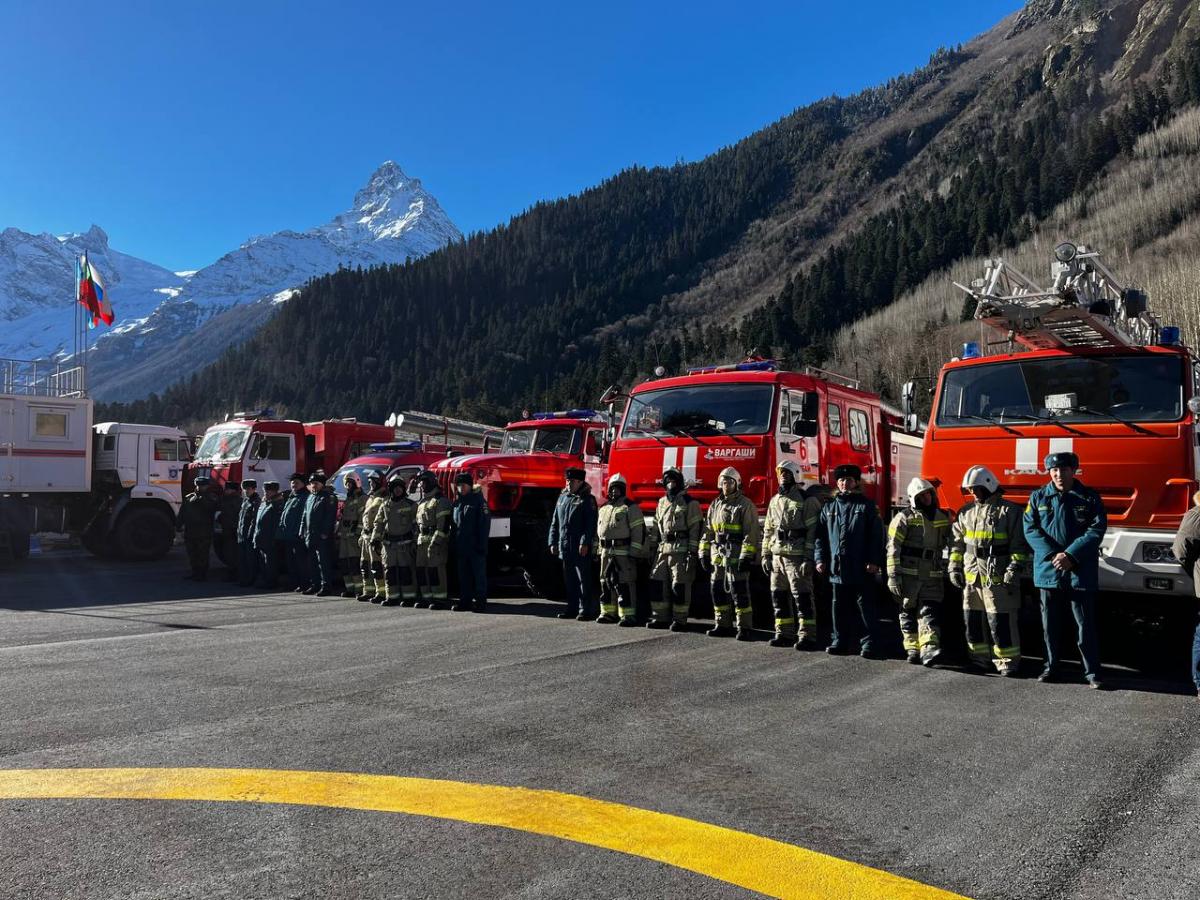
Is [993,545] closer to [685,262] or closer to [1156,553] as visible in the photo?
[1156,553]

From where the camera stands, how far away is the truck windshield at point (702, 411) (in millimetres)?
8930

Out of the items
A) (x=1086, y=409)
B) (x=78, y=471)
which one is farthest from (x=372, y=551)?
(x=78, y=471)

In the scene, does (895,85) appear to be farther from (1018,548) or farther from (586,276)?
(1018,548)

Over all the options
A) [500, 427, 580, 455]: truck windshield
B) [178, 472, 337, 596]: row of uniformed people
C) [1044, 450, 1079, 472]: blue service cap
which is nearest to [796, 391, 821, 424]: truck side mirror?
[1044, 450, 1079, 472]: blue service cap

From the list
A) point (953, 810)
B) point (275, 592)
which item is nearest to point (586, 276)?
point (275, 592)

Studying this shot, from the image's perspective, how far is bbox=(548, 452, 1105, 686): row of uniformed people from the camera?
634cm

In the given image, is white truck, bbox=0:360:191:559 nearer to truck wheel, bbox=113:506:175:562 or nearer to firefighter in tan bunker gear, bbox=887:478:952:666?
truck wheel, bbox=113:506:175:562

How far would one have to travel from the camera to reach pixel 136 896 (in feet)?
9.37

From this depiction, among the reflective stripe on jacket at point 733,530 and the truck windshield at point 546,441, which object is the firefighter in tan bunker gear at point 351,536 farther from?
the reflective stripe on jacket at point 733,530

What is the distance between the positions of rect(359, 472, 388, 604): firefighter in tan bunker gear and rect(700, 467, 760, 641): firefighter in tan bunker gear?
479cm

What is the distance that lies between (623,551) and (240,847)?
19.6 feet

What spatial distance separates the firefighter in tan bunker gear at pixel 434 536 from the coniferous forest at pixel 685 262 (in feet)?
218

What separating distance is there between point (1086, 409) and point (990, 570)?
1.83 metres

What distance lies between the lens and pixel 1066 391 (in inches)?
293
